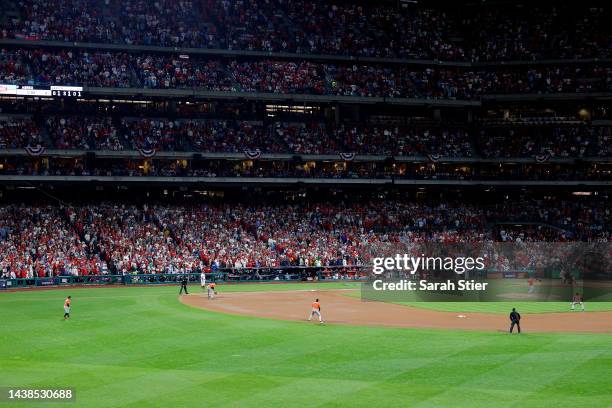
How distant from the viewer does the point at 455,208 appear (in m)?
75.9

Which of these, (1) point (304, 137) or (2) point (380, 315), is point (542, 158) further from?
(2) point (380, 315)

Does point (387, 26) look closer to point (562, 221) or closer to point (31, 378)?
point (562, 221)

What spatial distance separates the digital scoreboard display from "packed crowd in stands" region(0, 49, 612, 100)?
835 mm

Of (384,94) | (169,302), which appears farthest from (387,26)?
(169,302)

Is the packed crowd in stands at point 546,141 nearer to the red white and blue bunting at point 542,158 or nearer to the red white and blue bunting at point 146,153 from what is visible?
the red white and blue bunting at point 542,158

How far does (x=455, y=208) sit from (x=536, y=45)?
827 inches

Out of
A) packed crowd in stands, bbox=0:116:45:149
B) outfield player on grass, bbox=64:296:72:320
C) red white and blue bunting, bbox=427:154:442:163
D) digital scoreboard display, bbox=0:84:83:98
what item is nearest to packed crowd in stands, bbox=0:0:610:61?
digital scoreboard display, bbox=0:84:83:98

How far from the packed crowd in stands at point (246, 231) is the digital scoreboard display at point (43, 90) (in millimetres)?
9710

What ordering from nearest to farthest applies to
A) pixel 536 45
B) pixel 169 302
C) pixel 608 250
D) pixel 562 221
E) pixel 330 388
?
pixel 330 388, pixel 169 302, pixel 608 250, pixel 562 221, pixel 536 45

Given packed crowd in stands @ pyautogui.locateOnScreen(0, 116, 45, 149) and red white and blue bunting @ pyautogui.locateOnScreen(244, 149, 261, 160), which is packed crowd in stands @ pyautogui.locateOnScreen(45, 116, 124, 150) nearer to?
packed crowd in stands @ pyautogui.locateOnScreen(0, 116, 45, 149)

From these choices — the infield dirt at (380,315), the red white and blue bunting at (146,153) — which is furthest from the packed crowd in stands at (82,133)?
the infield dirt at (380,315)

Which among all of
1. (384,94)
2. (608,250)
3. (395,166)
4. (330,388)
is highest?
(384,94)

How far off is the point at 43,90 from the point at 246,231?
21.3 metres

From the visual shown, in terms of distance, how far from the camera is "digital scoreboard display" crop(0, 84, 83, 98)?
6232 cm
